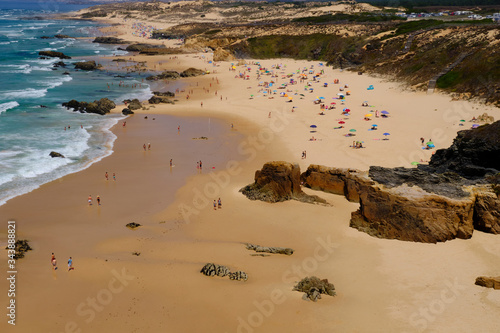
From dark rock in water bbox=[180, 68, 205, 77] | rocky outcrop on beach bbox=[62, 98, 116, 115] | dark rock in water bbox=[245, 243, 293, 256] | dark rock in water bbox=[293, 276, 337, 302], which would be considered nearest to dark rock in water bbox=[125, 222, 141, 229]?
dark rock in water bbox=[245, 243, 293, 256]

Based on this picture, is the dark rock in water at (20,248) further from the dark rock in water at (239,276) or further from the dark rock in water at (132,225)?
the dark rock in water at (239,276)

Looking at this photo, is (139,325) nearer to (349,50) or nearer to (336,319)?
(336,319)

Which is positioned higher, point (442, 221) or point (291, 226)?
point (442, 221)

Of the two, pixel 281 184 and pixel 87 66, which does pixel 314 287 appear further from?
pixel 87 66

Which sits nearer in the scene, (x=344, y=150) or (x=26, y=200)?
(x=26, y=200)

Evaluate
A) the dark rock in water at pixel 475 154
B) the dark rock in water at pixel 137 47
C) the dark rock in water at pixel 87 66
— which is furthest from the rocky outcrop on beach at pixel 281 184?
the dark rock in water at pixel 137 47

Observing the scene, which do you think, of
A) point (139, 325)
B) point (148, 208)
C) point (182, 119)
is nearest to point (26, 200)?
point (148, 208)

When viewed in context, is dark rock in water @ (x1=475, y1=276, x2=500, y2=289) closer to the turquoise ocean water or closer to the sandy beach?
the sandy beach
